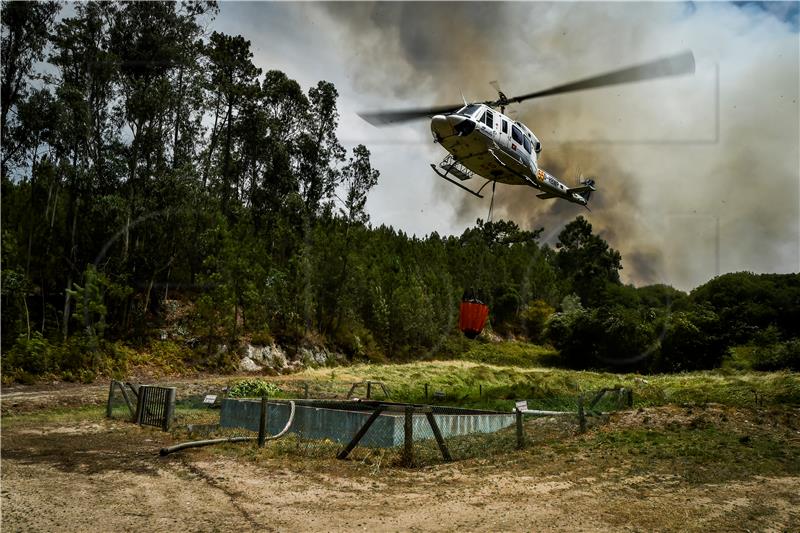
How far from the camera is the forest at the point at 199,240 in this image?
29906mm

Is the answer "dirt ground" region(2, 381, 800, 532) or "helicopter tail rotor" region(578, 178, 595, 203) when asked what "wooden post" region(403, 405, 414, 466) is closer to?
"dirt ground" region(2, 381, 800, 532)

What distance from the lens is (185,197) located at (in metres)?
34.4

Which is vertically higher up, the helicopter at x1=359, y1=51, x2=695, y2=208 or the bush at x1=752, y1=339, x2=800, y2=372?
the helicopter at x1=359, y1=51, x2=695, y2=208

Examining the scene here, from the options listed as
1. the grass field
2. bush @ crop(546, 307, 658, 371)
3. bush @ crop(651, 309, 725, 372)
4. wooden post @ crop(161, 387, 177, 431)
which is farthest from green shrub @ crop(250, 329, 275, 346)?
bush @ crop(651, 309, 725, 372)

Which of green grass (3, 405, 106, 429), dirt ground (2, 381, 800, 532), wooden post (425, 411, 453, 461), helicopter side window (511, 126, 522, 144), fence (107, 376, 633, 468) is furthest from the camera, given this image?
helicopter side window (511, 126, 522, 144)

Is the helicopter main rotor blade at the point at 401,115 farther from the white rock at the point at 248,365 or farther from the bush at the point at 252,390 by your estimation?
the white rock at the point at 248,365

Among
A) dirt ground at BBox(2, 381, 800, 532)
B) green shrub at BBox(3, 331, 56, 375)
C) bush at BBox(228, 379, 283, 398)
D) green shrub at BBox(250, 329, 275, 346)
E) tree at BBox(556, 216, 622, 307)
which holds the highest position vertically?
tree at BBox(556, 216, 622, 307)

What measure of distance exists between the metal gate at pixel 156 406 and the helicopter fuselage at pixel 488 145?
9.74 m

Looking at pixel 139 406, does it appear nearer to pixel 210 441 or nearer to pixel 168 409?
pixel 168 409

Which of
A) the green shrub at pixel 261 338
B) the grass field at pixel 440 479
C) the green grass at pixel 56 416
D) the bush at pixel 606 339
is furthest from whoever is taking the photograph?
the bush at pixel 606 339

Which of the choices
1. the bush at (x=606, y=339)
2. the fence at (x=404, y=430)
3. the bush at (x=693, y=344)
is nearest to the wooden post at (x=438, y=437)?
the fence at (x=404, y=430)

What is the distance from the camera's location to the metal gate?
15172 millimetres

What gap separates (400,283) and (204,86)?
90.8 feet

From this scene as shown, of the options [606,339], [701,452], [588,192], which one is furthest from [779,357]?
[701,452]
